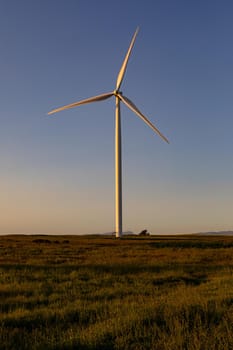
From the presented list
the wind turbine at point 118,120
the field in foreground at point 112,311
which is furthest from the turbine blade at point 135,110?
the field in foreground at point 112,311

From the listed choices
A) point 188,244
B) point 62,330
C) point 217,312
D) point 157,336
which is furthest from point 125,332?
point 188,244

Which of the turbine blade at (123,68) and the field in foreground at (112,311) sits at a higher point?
the turbine blade at (123,68)

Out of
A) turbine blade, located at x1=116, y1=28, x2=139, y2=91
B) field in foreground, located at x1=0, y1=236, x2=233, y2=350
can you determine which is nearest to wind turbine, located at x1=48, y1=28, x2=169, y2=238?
turbine blade, located at x1=116, y1=28, x2=139, y2=91

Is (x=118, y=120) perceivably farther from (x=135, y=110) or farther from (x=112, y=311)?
(x=112, y=311)

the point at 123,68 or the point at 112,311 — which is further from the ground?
the point at 123,68

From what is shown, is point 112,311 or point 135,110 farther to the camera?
point 135,110

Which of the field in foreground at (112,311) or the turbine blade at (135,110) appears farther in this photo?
the turbine blade at (135,110)

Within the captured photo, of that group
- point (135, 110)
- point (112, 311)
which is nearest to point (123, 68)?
point (135, 110)

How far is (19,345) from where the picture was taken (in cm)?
1177

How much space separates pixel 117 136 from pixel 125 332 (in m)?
60.9

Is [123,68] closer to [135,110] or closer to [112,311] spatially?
[135,110]

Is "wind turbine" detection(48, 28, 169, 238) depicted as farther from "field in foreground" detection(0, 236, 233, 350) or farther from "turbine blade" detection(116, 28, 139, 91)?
"field in foreground" detection(0, 236, 233, 350)

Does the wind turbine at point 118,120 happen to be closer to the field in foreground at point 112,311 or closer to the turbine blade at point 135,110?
the turbine blade at point 135,110

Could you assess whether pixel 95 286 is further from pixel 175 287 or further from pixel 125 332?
pixel 125 332
